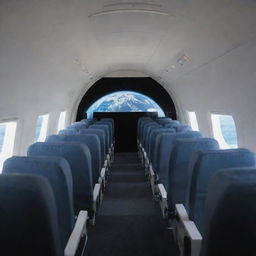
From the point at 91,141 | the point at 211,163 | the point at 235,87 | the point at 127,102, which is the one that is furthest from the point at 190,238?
the point at 127,102

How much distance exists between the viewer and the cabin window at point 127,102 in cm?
1410

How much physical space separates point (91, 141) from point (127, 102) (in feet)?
31.9

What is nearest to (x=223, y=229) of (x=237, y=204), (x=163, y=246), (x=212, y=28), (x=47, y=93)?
(x=237, y=204)

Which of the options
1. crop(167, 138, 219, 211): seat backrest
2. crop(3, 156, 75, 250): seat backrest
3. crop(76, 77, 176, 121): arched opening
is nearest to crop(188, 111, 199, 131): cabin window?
crop(76, 77, 176, 121): arched opening

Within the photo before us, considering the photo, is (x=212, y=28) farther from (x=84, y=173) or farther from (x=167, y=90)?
(x=167, y=90)

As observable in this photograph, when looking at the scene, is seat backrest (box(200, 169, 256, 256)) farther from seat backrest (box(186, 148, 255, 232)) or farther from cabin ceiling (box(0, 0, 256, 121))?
cabin ceiling (box(0, 0, 256, 121))

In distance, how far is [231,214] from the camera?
1.49 meters

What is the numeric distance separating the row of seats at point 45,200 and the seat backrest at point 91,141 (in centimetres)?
90

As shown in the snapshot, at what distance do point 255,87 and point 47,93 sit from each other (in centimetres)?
458

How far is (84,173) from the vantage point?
327cm

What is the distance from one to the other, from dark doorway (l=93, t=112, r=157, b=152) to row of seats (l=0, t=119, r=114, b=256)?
937 centimetres

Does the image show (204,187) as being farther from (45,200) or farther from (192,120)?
(192,120)

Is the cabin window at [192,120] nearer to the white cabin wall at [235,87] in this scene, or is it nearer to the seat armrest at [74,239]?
the white cabin wall at [235,87]

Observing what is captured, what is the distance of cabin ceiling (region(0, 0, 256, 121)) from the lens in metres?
3.63
